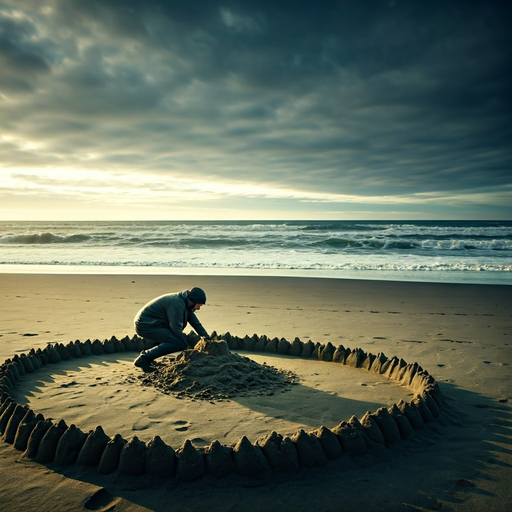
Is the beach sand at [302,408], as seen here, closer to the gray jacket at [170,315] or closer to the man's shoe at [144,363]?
the man's shoe at [144,363]

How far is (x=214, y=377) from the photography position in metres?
4.72

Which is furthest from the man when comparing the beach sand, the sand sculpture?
the sand sculpture

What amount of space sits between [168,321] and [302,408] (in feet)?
7.15

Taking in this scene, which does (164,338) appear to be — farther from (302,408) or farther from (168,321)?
(302,408)

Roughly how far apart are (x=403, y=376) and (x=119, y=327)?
191 inches

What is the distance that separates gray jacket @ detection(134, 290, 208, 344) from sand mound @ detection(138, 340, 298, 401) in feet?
1.29

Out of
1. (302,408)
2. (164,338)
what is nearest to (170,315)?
(164,338)

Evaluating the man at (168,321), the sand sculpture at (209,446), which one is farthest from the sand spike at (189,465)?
the man at (168,321)

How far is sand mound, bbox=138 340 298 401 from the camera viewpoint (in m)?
4.55

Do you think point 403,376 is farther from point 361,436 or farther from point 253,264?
point 253,264

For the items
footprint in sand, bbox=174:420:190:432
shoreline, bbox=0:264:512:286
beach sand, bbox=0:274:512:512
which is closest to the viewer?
beach sand, bbox=0:274:512:512

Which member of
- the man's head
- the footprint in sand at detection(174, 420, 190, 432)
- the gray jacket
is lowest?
the footprint in sand at detection(174, 420, 190, 432)

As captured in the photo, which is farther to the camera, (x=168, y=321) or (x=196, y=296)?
(x=168, y=321)

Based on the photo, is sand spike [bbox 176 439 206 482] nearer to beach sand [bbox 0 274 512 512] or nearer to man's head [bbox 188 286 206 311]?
beach sand [bbox 0 274 512 512]
